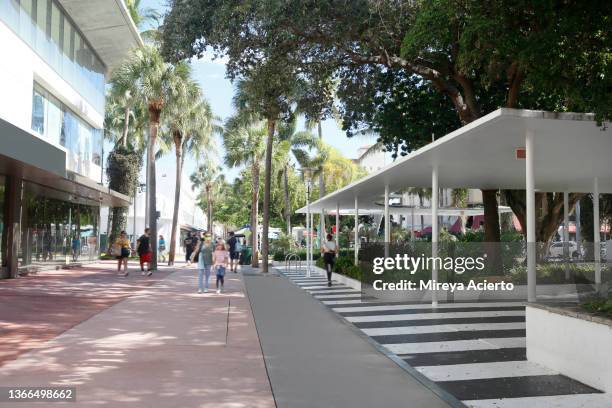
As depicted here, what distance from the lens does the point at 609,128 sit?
28.0 ft

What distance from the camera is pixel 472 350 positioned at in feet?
26.9

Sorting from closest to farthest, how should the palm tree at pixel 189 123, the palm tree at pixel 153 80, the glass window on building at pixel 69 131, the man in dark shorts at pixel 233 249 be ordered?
the glass window on building at pixel 69 131 < the man in dark shorts at pixel 233 249 < the palm tree at pixel 153 80 < the palm tree at pixel 189 123

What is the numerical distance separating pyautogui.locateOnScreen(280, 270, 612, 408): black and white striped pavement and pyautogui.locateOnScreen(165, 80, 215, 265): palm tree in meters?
17.2

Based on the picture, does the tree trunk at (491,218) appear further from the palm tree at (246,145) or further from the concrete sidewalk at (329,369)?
the palm tree at (246,145)

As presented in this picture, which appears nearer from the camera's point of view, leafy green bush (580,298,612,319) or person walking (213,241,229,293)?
leafy green bush (580,298,612,319)

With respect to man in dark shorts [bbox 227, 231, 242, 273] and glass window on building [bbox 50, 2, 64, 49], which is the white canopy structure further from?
glass window on building [bbox 50, 2, 64, 49]

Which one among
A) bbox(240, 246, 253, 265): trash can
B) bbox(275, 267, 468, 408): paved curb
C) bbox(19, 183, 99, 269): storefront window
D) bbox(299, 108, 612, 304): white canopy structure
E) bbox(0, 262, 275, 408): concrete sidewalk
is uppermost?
bbox(299, 108, 612, 304): white canopy structure

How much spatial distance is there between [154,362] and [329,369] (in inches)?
84.0

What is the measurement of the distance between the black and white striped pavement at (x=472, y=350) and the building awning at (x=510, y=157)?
305 cm

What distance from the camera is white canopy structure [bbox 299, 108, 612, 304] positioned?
8.13 metres

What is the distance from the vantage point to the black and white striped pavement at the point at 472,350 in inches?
231

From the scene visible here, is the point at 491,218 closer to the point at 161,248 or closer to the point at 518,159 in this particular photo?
Answer: the point at 518,159

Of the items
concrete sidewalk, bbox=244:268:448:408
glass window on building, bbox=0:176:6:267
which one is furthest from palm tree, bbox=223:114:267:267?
concrete sidewalk, bbox=244:268:448:408

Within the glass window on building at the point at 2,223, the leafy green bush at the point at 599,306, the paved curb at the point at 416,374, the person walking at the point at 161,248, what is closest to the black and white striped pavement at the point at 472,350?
the paved curb at the point at 416,374
